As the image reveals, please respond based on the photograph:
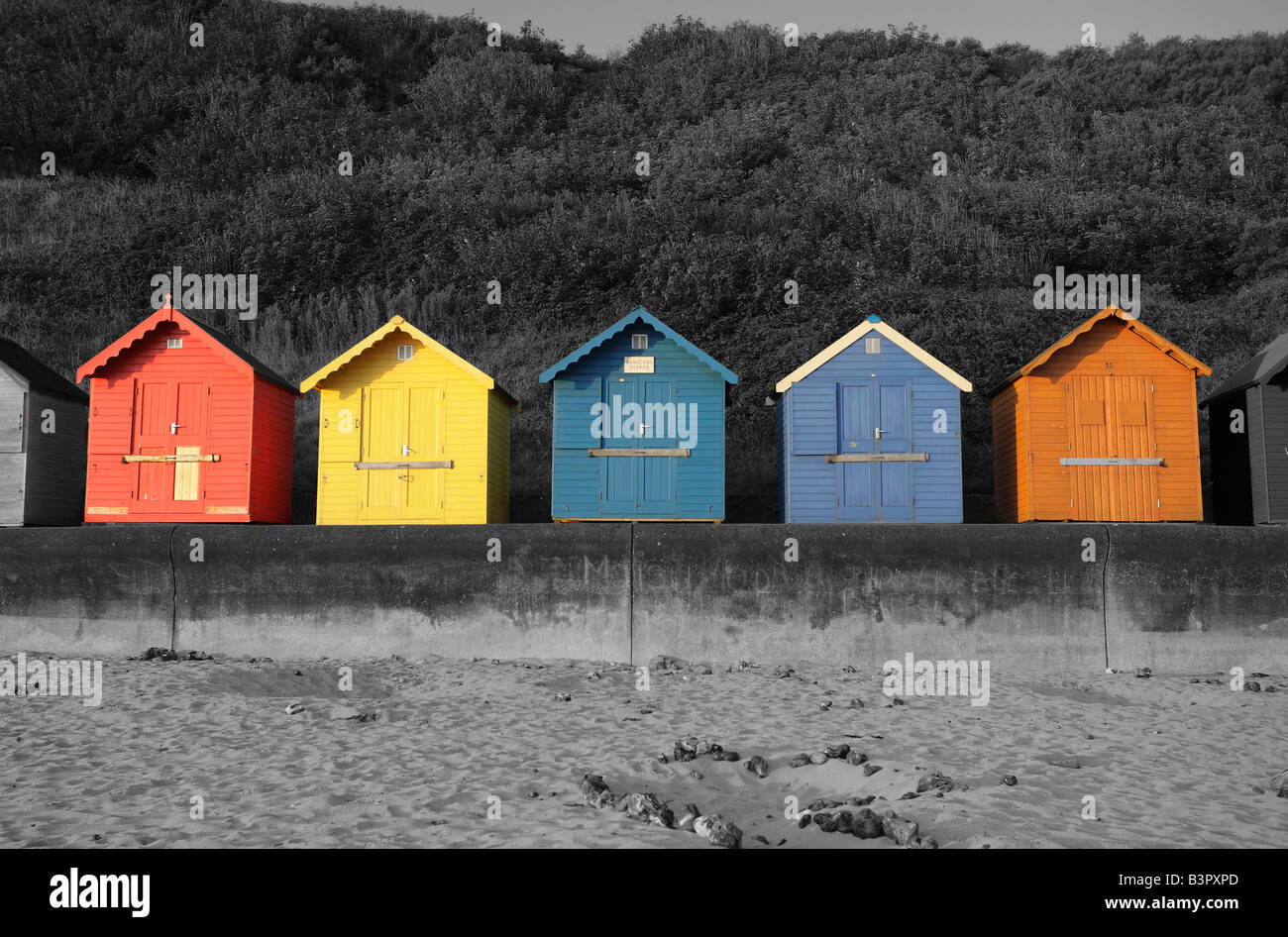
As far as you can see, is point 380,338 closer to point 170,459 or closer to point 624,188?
point 170,459

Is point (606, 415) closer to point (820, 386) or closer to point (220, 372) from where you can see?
point (820, 386)

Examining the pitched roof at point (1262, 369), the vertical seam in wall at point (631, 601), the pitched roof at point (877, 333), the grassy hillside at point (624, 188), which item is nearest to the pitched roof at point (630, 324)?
the pitched roof at point (877, 333)

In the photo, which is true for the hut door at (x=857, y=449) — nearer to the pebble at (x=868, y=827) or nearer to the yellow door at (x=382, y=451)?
the yellow door at (x=382, y=451)

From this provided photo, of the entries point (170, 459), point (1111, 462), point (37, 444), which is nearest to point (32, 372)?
point (37, 444)

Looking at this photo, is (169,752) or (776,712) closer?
(169,752)

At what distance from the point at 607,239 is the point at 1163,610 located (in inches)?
591

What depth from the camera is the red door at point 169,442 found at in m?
11.7

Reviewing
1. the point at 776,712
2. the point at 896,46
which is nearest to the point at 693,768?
the point at 776,712

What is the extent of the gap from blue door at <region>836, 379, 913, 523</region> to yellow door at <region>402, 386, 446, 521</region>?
4.66 metres

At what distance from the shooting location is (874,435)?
11617 mm

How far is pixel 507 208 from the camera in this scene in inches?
961

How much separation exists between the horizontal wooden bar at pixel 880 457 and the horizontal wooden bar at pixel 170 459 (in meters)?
7.17

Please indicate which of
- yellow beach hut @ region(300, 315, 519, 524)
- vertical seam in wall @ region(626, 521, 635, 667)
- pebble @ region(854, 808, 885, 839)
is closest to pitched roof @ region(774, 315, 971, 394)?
vertical seam in wall @ region(626, 521, 635, 667)

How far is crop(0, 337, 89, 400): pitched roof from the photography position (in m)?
11.9
